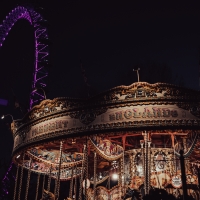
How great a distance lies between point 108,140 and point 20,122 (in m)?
4.02

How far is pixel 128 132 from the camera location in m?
9.70

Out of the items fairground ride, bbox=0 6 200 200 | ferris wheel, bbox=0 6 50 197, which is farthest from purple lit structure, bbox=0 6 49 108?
fairground ride, bbox=0 6 200 200

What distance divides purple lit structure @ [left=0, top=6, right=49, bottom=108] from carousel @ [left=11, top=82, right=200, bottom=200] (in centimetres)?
723

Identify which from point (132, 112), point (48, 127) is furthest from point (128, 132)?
point (48, 127)

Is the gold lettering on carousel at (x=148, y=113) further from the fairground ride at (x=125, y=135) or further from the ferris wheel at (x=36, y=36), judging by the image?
the ferris wheel at (x=36, y=36)

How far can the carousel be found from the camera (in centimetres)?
948

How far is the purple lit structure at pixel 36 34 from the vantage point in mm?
20797

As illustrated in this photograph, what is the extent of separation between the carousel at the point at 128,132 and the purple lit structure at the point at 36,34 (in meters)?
7.23

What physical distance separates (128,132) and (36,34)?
14.9 m

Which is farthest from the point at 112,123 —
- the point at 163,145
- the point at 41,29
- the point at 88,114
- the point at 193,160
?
the point at 41,29

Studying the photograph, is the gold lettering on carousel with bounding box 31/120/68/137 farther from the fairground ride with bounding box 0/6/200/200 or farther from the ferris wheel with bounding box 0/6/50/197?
the ferris wheel with bounding box 0/6/50/197

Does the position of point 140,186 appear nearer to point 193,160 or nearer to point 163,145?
point 163,145

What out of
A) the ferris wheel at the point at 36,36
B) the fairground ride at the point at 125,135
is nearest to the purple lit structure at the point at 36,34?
the ferris wheel at the point at 36,36

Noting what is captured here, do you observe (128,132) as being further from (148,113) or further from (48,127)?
(48,127)
